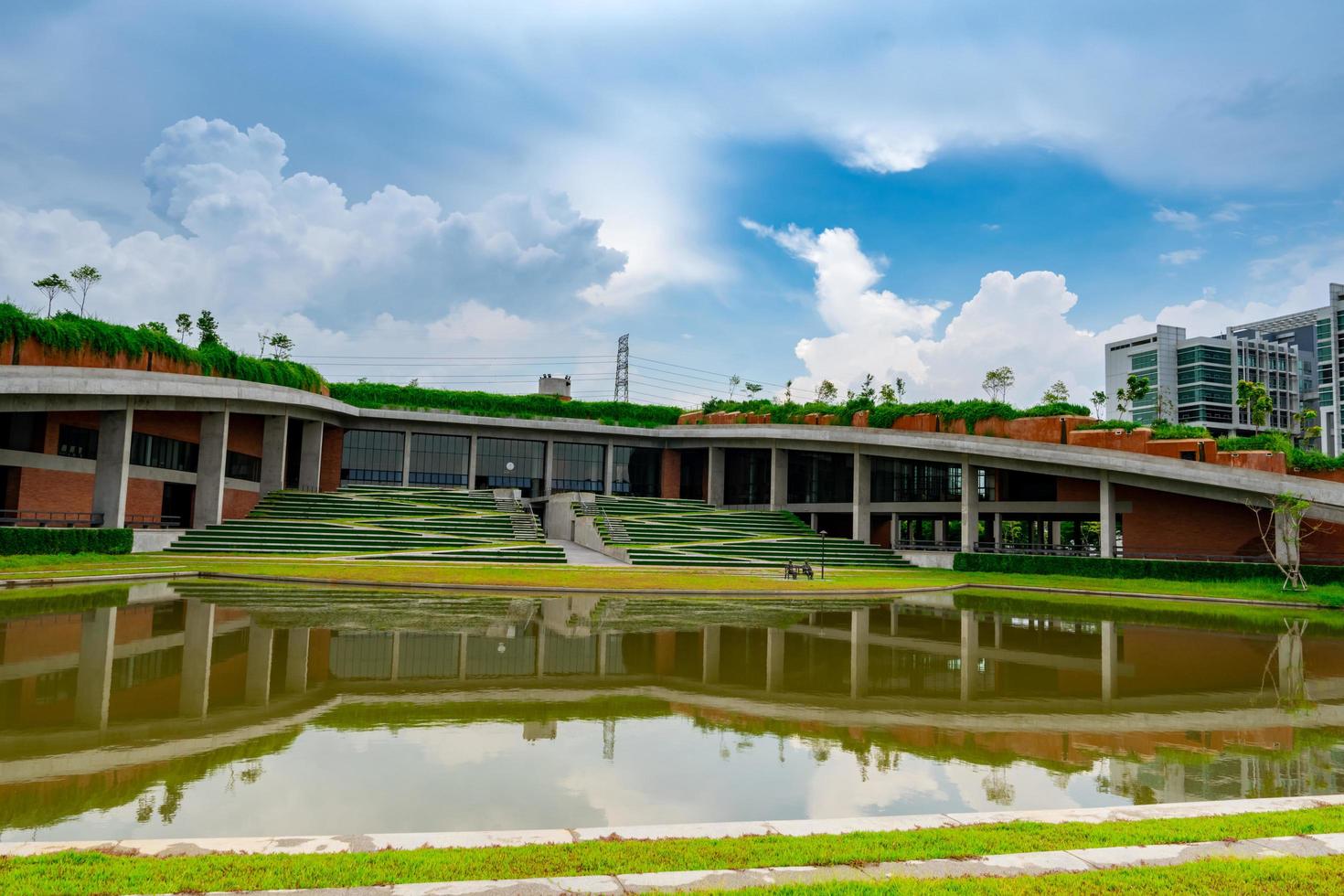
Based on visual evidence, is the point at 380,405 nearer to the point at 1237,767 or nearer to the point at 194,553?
the point at 194,553

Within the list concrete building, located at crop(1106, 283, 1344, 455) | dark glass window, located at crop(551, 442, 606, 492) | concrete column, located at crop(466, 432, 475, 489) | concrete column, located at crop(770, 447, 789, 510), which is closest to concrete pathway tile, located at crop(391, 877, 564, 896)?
concrete column, located at crop(770, 447, 789, 510)

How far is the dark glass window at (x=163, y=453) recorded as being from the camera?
143 feet

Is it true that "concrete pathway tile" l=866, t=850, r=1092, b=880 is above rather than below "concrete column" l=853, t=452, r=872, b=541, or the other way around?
below

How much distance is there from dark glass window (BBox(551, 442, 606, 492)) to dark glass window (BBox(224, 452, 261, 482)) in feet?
73.7

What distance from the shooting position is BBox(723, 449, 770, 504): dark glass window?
65.2 meters

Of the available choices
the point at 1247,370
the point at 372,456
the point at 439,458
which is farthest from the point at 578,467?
the point at 1247,370

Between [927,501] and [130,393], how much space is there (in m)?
47.5

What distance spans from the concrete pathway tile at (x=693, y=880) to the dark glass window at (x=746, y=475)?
59.5 meters

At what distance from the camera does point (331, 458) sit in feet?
199

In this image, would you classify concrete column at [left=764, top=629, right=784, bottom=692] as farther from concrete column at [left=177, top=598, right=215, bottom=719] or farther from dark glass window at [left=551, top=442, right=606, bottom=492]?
dark glass window at [left=551, top=442, right=606, bottom=492]

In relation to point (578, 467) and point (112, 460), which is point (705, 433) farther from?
point (112, 460)

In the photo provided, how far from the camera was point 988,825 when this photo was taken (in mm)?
6520

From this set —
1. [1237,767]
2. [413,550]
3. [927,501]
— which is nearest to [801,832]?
[1237,767]

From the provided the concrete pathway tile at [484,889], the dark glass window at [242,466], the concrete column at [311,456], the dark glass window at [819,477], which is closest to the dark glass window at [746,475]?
the dark glass window at [819,477]
